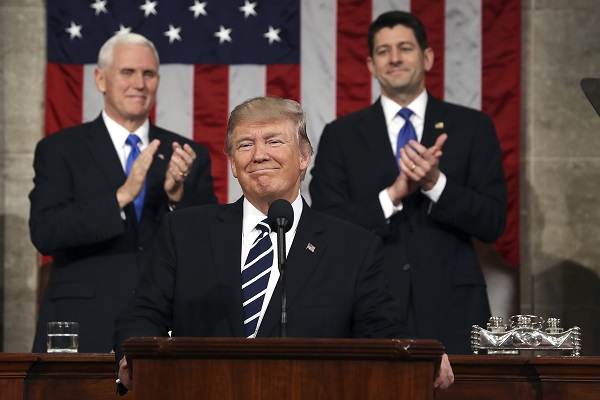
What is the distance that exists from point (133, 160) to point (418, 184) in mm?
1308

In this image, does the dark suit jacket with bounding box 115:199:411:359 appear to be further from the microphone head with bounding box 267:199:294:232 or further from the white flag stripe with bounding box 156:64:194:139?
the white flag stripe with bounding box 156:64:194:139

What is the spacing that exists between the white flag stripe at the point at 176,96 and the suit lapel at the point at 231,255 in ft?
9.47

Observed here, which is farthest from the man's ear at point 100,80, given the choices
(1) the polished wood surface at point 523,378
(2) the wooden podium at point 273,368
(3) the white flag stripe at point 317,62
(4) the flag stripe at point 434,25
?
(2) the wooden podium at point 273,368

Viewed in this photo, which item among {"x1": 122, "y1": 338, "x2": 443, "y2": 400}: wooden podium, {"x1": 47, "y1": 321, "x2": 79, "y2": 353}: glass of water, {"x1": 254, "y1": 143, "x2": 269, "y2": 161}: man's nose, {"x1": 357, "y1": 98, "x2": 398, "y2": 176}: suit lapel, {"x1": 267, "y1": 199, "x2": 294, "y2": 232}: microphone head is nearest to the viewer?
{"x1": 122, "y1": 338, "x2": 443, "y2": 400}: wooden podium

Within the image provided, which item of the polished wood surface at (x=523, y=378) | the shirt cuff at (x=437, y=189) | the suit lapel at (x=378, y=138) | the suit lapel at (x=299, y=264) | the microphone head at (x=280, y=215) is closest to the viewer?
the microphone head at (x=280, y=215)

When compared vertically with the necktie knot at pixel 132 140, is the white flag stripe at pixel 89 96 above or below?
above

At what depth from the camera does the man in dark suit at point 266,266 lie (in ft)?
10.7

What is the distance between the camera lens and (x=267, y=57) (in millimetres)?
6395

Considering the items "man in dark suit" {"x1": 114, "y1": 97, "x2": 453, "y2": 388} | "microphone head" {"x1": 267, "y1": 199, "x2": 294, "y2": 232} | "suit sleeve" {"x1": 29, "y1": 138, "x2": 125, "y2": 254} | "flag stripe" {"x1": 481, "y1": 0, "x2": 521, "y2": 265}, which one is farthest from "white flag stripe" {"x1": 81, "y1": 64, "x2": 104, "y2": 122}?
"microphone head" {"x1": 267, "y1": 199, "x2": 294, "y2": 232}

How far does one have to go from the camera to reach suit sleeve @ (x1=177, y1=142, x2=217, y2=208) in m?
5.19

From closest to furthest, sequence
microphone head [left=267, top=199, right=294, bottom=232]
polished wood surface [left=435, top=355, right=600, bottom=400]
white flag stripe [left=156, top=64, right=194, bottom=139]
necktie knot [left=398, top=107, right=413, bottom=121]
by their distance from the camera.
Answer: microphone head [left=267, top=199, right=294, bottom=232] < polished wood surface [left=435, top=355, right=600, bottom=400] < necktie knot [left=398, top=107, right=413, bottom=121] < white flag stripe [left=156, top=64, right=194, bottom=139]

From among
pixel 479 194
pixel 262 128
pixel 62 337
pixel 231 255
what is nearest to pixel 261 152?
pixel 262 128

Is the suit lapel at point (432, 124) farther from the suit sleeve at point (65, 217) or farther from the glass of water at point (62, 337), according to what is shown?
the glass of water at point (62, 337)

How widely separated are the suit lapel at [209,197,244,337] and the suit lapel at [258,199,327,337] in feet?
0.27
